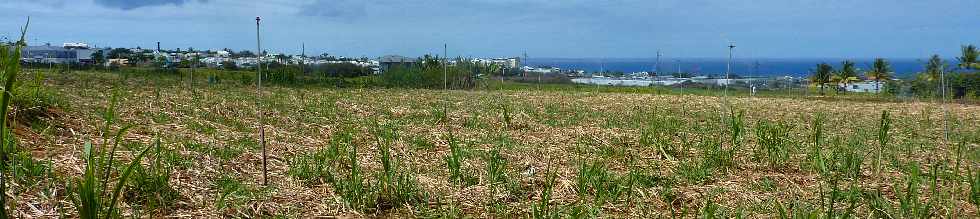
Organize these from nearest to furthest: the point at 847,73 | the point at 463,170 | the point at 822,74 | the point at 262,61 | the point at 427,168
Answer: the point at 463,170 < the point at 427,168 < the point at 262,61 < the point at 847,73 < the point at 822,74

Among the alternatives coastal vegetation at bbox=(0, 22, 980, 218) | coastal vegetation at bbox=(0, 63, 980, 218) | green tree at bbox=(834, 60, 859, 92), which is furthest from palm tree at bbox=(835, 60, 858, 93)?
coastal vegetation at bbox=(0, 63, 980, 218)

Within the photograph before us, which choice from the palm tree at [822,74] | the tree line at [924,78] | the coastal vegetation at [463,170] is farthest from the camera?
the palm tree at [822,74]

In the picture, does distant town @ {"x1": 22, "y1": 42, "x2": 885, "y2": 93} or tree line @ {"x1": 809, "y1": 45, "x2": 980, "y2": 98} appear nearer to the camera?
tree line @ {"x1": 809, "y1": 45, "x2": 980, "y2": 98}

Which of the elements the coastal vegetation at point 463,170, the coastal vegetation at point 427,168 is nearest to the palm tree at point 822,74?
the coastal vegetation at point 427,168

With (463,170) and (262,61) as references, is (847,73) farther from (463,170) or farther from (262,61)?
(463,170)

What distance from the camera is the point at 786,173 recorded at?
4.65 metres

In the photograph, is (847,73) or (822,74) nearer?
(847,73)

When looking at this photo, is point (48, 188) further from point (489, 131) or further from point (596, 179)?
point (489, 131)

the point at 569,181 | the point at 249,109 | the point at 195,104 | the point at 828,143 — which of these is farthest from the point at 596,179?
the point at 195,104

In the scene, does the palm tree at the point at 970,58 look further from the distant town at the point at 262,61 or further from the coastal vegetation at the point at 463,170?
the coastal vegetation at the point at 463,170

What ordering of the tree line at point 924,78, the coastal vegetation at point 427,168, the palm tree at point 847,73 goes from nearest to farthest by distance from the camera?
the coastal vegetation at point 427,168 < the tree line at point 924,78 < the palm tree at point 847,73

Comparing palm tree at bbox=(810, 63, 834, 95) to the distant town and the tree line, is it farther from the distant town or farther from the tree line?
the distant town

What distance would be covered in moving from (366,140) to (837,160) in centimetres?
360

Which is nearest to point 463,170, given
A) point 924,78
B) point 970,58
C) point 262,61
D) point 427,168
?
point 427,168
